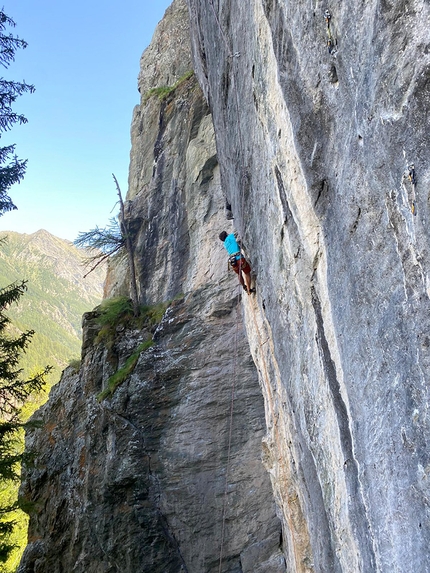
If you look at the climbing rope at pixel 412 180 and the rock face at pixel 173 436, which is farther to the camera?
the rock face at pixel 173 436

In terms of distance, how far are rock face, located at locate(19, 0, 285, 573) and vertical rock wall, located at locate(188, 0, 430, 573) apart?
4273 mm

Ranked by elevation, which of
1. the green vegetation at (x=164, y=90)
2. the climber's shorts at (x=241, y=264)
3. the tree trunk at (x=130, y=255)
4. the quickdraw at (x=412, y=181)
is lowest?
the quickdraw at (x=412, y=181)

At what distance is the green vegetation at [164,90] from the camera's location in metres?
16.6

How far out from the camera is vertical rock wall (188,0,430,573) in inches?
117

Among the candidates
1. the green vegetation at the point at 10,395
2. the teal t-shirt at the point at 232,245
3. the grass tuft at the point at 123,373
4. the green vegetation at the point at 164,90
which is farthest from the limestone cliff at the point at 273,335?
the green vegetation at the point at 10,395

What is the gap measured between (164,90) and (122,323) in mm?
9128

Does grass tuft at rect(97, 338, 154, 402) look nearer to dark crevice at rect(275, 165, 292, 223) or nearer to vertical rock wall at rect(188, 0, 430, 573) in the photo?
vertical rock wall at rect(188, 0, 430, 573)

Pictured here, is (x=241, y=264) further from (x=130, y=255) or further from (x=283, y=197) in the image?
(x=130, y=255)

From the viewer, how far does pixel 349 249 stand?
12.6ft

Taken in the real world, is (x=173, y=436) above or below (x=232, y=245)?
below

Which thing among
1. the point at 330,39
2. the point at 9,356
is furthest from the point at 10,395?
the point at 330,39

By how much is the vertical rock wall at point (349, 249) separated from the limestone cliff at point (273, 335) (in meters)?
0.02

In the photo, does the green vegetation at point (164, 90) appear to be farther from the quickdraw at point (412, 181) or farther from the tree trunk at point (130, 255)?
the quickdraw at point (412, 181)

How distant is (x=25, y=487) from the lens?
45.8 feet
